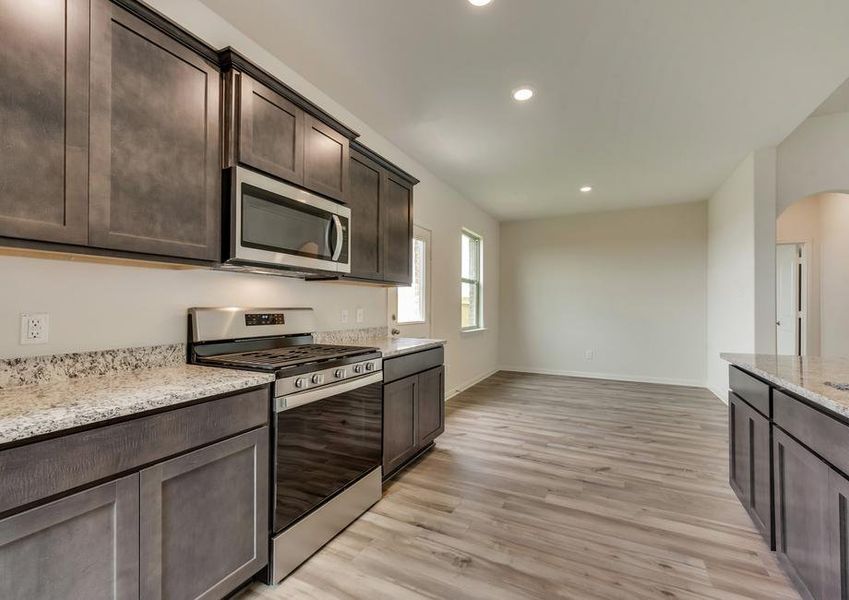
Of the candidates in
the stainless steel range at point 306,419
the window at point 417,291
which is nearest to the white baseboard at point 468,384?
the window at point 417,291

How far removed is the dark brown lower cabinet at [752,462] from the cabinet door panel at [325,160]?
2552 mm

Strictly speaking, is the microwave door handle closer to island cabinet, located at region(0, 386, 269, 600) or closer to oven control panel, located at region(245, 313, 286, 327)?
oven control panel, located at region(245, 313, 286, 327)

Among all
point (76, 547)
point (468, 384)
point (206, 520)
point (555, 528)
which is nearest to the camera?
point (76, 547)

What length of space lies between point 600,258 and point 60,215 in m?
6.52

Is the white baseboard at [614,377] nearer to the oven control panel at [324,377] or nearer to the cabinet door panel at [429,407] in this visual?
the cabinet door panel at [429,407]

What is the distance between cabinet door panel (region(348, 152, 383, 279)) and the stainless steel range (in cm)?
63

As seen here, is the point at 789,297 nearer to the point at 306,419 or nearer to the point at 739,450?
the point at 739,450

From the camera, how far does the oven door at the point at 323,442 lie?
172 centimetres

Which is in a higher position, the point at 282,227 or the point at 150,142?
the point at 150,142

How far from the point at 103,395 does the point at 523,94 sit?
2913 millimetres

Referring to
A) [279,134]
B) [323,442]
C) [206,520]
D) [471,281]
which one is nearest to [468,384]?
[471,281]

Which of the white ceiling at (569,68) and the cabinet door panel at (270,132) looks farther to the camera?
the white ceiling at (569,68)

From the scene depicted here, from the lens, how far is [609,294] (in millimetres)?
6383

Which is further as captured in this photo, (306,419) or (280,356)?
(280,356)
